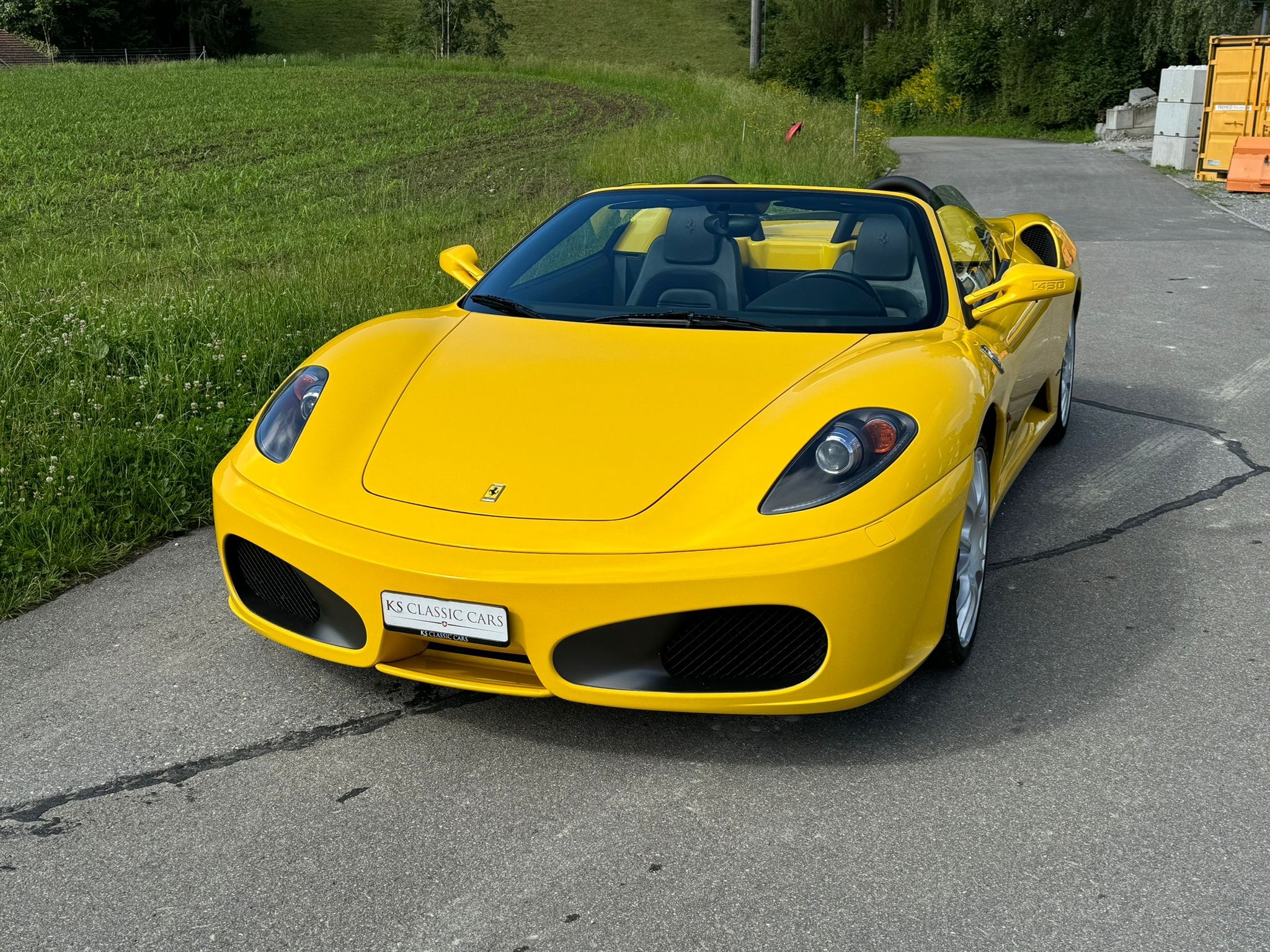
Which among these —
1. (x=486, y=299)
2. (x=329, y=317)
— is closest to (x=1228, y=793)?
(x=486, y=299)

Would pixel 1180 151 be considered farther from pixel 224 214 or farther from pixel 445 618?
pixel 445 618

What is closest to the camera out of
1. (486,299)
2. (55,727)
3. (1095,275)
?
(55,727)

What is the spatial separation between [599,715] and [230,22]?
69.8 metres

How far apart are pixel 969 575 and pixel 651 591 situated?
1.12m

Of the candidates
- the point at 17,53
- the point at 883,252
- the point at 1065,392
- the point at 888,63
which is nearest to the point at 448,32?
the point at 17,53

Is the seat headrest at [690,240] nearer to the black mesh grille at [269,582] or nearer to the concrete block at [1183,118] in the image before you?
the black mesh grille at [269,582]

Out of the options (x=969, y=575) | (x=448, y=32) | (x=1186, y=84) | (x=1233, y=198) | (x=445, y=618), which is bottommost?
(x=1233, y=198)

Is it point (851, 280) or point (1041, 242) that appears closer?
point (851, 280)

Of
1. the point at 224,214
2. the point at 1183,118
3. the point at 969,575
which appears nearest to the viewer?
the point at 969,575

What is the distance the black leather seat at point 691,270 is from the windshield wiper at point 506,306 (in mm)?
325

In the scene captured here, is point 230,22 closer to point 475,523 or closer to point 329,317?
point 329,317

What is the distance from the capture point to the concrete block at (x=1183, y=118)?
797 inches

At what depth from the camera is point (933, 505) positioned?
115 inches

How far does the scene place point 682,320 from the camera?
380 cm
